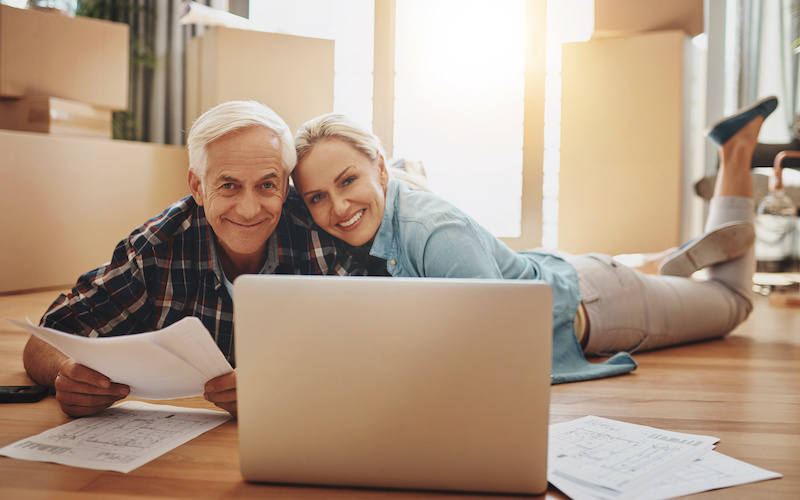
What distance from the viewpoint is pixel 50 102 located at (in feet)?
9.59

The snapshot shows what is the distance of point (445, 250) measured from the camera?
1.26 metres

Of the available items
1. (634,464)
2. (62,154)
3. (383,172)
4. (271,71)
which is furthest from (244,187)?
(271,71)

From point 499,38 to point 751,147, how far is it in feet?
6.21

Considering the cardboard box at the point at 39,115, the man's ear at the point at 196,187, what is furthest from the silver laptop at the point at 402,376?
the cardboard box at the point at 39,115

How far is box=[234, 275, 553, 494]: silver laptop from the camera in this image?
0.70 metres

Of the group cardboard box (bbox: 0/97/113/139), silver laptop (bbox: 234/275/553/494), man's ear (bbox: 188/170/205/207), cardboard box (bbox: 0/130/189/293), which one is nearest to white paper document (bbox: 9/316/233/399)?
silver laptop (bbox: 234/275/553/494)

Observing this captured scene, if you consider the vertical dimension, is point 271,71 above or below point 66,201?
above

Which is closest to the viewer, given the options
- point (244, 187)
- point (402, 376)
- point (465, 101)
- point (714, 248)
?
point (402, 376)

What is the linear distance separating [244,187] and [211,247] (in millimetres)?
154

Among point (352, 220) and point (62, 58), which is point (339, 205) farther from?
point (62, 58)

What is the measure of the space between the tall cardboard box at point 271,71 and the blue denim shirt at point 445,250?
7.35 ft

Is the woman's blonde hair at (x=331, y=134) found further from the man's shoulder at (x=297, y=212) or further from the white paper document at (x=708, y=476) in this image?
the white paper document at (x=708, y=476)

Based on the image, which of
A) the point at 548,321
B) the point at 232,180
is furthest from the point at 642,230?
the point at 548,321

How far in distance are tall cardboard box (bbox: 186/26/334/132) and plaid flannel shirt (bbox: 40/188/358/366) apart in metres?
2.32
